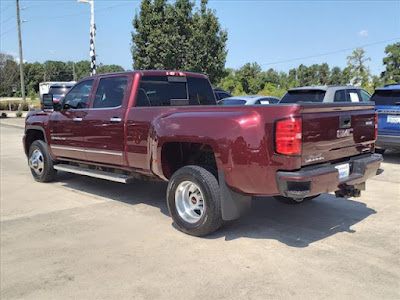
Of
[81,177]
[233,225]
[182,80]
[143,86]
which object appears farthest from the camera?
[81,177]

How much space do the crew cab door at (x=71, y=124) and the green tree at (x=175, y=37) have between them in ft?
64.0

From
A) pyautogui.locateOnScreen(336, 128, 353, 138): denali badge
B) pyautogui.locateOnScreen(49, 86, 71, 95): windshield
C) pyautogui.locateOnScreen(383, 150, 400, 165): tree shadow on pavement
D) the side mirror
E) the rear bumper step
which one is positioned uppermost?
pyautogui.locateOnScreen(49, 86, 71, 95): windshield

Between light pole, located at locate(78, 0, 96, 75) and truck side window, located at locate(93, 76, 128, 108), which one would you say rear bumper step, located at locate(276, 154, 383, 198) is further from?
light pole, located at locate(78, 0, 96, 75)

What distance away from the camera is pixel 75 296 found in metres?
3.21

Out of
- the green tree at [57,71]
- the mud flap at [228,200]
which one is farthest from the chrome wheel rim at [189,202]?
the green tree at [57,71]

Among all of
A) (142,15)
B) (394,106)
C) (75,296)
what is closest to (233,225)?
(75,296)

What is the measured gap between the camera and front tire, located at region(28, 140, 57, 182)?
7.37m

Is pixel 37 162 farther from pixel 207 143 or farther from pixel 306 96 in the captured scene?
pixel 306 96

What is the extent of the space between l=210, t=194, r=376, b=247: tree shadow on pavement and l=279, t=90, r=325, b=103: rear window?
3766 mm

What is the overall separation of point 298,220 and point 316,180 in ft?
4.71

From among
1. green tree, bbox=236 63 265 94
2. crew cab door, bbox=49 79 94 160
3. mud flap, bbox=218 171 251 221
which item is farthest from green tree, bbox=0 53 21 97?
mud flap, bbox=218 171 251 221

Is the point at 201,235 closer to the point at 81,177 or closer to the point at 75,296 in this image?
the point at 75,296

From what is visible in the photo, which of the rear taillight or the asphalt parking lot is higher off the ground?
the rear taillight

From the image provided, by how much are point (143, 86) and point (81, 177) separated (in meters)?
3.41
